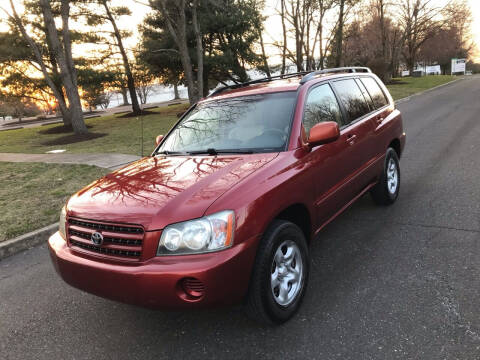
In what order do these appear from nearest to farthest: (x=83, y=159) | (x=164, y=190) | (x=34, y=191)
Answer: (x=164, y=190) < (x=34, y=191) < (x=83, y=159)

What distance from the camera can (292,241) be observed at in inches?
113

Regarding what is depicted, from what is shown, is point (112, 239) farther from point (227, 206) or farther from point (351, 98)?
point (351, 98)

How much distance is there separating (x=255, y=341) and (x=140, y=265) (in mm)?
976

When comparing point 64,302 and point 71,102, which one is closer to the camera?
point 64,302

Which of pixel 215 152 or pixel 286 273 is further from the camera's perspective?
pixel 215 152

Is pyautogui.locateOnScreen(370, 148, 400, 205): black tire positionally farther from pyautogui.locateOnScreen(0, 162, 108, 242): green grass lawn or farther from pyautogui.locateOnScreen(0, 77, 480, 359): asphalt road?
pyautogui.locateOnScreen(0, 162, 108, 242): green grass lawn

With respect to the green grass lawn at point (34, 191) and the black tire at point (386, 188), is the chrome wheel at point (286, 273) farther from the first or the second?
the green grass lawn at point (34, 191)

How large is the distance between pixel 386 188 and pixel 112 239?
358cm

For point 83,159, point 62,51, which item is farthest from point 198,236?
point 62,51

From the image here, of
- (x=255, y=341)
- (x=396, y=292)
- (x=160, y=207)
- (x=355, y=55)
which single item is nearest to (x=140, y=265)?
(x=160, y=207)

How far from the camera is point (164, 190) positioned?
8.88 ft

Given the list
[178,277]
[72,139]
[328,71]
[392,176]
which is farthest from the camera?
[72,139]

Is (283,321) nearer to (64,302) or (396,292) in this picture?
(396,292)

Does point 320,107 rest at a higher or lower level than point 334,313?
higher
